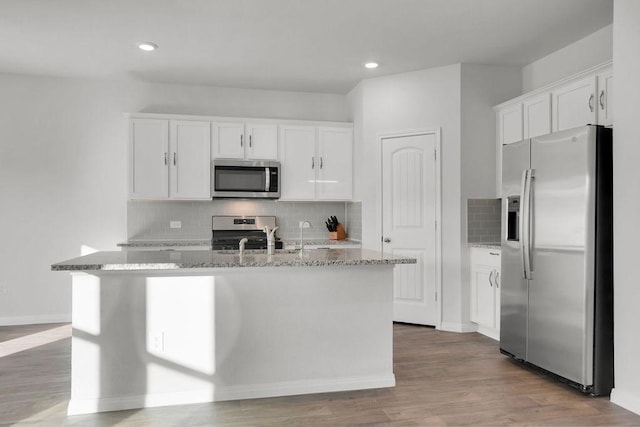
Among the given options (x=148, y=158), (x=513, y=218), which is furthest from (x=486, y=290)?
(x=148, y=158)

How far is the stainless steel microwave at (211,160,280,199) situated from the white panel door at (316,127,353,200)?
1.78 ft

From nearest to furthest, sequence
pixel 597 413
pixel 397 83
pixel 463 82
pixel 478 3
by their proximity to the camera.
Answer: pixel 597 413 → pixel 478 3 → pixel 463 82 → pixel 397 83

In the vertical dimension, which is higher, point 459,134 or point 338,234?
point 459,134

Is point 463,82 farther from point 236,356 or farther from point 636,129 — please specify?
point 236,356

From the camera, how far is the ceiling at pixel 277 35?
12.1 ft

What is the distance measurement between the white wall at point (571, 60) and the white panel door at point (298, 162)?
7.86 feet

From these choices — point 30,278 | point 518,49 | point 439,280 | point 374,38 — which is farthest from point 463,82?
point 30,278

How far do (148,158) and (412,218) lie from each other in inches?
115

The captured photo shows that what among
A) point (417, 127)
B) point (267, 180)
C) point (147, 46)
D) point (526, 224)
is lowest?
point (526, 224)

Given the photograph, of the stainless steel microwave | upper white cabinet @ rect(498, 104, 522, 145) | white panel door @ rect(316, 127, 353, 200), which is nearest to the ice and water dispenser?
upper white cabinet @ rect(498, 104, 522, 145)

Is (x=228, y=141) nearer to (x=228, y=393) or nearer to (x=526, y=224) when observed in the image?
(x=228, y=393)

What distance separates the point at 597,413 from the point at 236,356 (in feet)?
7.32

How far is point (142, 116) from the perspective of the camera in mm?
5293

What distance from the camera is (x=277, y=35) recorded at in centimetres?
423
